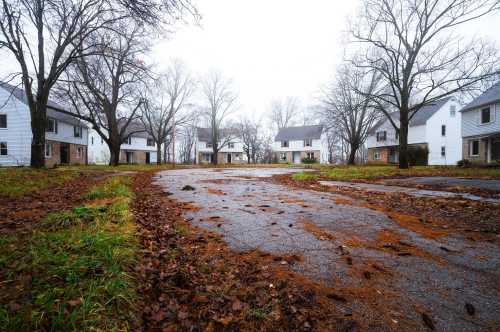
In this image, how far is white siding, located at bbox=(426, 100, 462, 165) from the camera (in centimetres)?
3023

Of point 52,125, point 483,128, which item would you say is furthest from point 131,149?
point 483,128

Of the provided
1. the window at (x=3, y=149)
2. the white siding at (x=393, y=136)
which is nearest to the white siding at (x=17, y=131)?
the window at (x=3, y=149)

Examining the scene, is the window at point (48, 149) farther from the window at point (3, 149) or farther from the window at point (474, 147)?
the window at point (474, 147)

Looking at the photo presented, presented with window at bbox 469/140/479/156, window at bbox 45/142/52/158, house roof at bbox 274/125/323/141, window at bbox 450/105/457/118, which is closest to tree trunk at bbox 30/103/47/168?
window at bbox 45/142/52/158

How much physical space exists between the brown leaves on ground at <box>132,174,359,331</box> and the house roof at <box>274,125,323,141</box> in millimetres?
51477

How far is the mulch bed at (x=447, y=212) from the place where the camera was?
3129mm

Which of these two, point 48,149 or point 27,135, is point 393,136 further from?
point 48,149

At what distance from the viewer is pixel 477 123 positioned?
21.5m

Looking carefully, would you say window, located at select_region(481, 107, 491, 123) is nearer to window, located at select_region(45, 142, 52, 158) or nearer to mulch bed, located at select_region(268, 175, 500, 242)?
mulch bed, located at select_region(268, 175, 500, 242)

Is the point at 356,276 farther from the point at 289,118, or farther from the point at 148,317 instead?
the point at 289,118

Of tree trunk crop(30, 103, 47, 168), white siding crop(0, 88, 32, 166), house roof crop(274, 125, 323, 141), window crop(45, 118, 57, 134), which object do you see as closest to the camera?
tree trunk crop(30, 103, 47, 168)

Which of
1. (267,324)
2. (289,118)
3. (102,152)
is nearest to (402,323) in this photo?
(267,324)

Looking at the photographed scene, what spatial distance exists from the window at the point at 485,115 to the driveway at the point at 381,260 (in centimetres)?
2584

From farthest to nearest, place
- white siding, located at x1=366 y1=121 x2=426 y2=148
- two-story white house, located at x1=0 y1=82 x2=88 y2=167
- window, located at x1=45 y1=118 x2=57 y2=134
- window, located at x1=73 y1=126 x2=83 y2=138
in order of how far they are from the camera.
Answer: white siding, located at x1=366 y1=121 x2=426 y2=148
window, located at x1=73 y1=126 x2=83 y2=138
window, located at x1=45 y1=118 x2=57 y2=134
two-story white house, located at x1=0 y1=82 x2=88 y2=167
